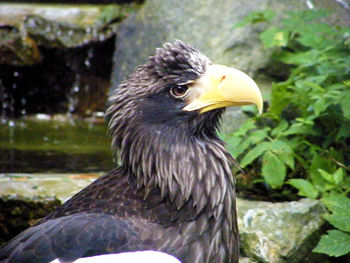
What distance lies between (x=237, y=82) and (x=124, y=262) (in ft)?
3.05

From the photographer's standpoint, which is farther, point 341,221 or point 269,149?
point 269,149

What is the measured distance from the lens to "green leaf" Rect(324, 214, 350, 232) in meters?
3.66

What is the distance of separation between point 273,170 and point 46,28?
445 cm

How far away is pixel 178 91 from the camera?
3150 millimetres

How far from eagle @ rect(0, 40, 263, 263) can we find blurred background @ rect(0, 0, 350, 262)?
0.93 metres

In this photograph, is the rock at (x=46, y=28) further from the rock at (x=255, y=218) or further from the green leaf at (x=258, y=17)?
the rock at (x=255, y=218)

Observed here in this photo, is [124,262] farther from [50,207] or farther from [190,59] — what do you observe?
[50,207]

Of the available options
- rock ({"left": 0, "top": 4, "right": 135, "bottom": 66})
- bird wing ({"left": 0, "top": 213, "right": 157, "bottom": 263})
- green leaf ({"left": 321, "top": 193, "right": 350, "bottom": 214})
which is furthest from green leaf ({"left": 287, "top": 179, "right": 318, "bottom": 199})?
rock ({"left": 0, "top": 4, "right": 135, "bottom": 66})

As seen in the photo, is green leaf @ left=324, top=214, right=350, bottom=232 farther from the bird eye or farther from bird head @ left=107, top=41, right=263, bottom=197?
the bird eye

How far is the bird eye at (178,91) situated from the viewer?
3.14 meters

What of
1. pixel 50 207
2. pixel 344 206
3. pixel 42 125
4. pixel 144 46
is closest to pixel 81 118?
pixel 42 125

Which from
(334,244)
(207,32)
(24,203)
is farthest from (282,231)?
(207,32)

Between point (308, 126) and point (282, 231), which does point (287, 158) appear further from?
point (282, 231)

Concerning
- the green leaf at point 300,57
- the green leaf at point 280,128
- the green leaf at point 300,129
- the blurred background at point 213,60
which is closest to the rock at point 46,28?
the blurred background at point 213,60
